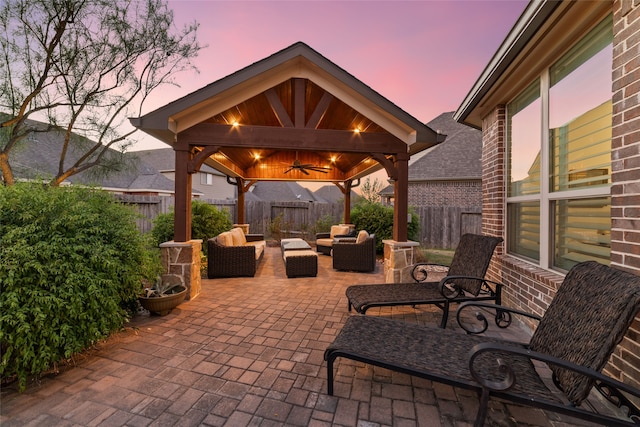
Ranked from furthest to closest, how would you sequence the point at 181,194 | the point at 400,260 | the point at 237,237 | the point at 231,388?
the point at 237,237 < the point at 400,260 < the point at 181,194 < the point at 231,388

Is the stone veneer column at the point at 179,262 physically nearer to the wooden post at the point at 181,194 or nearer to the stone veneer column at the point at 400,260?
the wooden post at the point at 181,194

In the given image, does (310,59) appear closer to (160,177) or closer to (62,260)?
(62,260)

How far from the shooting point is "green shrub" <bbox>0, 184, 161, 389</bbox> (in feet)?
7.38

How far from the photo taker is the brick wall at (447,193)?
539 inches

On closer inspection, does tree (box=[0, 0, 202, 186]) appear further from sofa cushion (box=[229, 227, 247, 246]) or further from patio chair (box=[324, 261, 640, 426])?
patio chair (box=[324, 261, 640, 426])

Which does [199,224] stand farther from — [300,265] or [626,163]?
[626,163]

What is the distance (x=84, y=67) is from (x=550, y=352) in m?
13.6

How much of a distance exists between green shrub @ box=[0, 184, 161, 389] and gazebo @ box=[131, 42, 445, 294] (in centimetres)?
158

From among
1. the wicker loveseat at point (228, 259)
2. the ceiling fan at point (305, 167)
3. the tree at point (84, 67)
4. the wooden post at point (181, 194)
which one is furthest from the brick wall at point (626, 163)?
the tree at point (84, 67)

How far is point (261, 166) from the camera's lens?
31.9 ft

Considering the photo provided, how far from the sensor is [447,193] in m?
14.2

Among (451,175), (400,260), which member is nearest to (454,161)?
(451,175)

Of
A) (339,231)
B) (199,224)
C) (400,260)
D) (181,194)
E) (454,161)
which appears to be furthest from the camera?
(454,161)

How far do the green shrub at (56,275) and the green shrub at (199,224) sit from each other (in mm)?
3711
